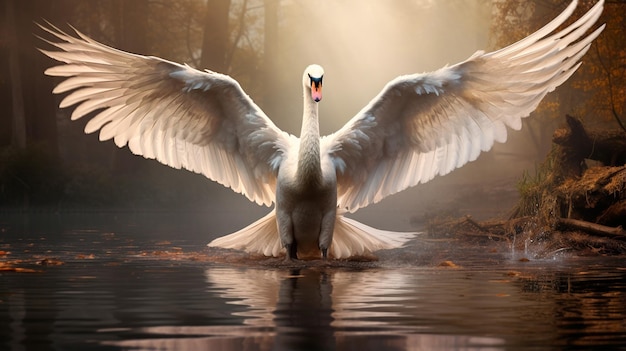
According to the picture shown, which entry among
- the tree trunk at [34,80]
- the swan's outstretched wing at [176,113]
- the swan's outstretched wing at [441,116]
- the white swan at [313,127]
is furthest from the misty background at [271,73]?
the swan's outstretched wing at [176,113]

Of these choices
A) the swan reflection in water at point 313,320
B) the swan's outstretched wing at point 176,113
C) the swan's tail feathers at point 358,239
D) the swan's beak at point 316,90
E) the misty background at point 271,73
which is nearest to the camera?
the swan reflection in water at point 313,320

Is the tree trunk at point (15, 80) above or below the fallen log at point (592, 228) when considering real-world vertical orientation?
above

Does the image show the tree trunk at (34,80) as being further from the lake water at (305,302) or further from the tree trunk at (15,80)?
the lake water at (305,302)

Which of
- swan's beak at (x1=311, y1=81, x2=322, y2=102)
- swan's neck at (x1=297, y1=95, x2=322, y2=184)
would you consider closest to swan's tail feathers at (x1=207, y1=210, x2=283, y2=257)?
swan's neck at (x1=297, y1=95, x2=322, y2=184)

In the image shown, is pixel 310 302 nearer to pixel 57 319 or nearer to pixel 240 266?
pixel 57 319

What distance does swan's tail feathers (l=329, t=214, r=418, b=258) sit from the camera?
1169 cm

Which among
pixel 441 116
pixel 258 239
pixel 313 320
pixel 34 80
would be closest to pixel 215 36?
pixel 34 80

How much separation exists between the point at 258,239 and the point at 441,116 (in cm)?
244

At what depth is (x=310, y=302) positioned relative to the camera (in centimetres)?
706

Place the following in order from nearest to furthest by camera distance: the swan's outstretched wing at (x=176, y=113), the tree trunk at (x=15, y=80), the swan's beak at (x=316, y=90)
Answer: the swan's beak at (x=316, y=90), the swan's outstretched wing at (x=176, y=113), the tree trunk at (x=15, y=80)

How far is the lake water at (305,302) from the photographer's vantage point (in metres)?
5.19

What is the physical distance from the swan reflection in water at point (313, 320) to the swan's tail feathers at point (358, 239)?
241 cm

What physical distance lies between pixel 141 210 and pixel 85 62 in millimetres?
17475

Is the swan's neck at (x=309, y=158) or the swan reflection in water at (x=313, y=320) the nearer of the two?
the swan reflection in water at (x=313, y=320)
